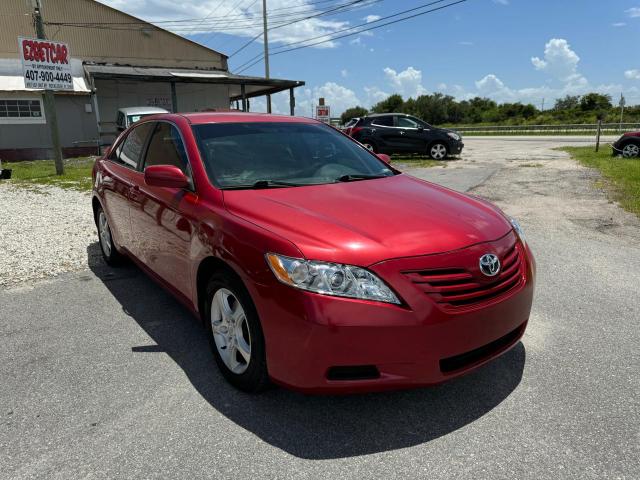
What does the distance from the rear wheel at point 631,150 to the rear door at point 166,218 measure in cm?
1585

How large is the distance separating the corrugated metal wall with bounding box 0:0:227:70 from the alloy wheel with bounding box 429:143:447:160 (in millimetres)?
20038

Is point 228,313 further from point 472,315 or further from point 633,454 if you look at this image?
point 633,454

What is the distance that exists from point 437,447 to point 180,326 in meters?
2.19

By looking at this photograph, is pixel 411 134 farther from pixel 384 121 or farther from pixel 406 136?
pixel 384 121

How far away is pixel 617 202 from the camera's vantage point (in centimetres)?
848

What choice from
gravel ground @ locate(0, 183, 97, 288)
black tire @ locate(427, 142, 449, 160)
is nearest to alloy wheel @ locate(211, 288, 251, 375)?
gravel ground @ locate(0, 183, 97, 288)

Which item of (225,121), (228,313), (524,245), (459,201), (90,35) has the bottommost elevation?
(228,313)

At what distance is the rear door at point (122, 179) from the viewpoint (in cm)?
429

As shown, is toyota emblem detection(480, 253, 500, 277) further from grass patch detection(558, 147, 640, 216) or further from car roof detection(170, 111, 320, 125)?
grass patch detection(558, 147, 640, 216)

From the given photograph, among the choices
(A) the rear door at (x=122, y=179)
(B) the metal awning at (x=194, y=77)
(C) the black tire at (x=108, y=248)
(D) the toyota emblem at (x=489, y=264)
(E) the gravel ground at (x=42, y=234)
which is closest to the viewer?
(D) the toyota emblem at (x=489, y=264)

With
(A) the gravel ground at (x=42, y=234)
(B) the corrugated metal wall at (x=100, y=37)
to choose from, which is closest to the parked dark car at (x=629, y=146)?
(A) the gravel ground at (x=42, y=234)

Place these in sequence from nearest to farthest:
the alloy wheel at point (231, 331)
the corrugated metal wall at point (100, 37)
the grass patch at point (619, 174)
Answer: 1. the alloy wheel at point (231, 331)
2. the grass patch at point (619, 174)
3. the corrugated metal wall at point (100, 37)

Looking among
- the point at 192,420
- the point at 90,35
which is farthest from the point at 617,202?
the point at 90,35

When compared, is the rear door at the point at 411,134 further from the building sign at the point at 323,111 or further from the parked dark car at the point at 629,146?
the parked dark car at the point at 629,146
